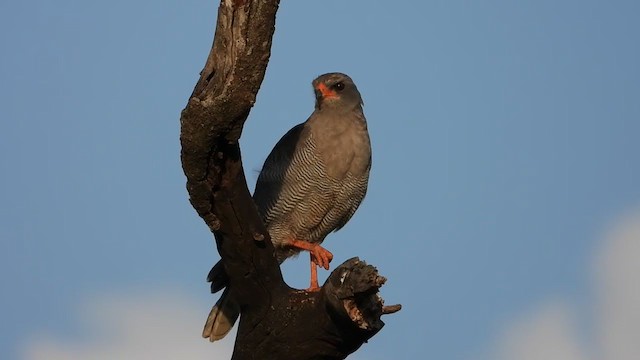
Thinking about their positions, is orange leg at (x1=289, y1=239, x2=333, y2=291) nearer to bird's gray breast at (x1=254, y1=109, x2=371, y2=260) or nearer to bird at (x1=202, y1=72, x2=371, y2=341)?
bird at (x1=202, y1=72, x2=371, y2=341)

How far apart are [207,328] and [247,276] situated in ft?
7.34

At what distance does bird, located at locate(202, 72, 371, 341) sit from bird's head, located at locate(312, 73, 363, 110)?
0.08ft

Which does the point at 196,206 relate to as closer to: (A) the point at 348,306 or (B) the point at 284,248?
(A) the point at 348,306

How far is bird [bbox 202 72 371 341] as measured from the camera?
32.5ft

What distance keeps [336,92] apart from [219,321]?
8.87 feet

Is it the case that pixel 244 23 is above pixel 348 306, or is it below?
above

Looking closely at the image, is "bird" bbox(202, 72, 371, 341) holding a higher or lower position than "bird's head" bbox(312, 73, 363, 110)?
Answer: lower

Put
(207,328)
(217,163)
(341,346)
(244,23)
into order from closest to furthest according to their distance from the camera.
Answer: (244,23) → (217,163) → (341,346) → (207,328)

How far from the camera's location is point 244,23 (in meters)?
6.47

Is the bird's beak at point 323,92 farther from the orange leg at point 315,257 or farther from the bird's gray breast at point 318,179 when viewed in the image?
the orange leg at point 315,257

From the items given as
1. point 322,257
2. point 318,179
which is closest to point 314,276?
point 322,257

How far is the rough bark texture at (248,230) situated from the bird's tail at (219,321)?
5.68ft

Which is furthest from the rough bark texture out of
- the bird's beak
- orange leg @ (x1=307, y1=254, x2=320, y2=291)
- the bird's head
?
the bird's beak

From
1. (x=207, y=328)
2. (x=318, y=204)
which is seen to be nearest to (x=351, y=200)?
(x=318, y=204)
